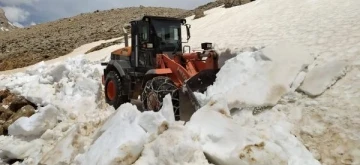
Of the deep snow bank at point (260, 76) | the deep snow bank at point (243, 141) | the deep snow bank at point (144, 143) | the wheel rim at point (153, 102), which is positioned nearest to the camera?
the deep snow bank at point (243, 141)

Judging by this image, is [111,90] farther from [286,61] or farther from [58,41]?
[58,41]

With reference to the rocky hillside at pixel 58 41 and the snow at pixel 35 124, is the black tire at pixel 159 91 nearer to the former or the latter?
the snow at pixel 35 124

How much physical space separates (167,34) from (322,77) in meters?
3.83

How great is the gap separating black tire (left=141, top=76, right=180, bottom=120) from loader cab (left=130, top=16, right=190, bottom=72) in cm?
112

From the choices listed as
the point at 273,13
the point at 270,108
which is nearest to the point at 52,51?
the point at 273,13

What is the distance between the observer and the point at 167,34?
8836mm

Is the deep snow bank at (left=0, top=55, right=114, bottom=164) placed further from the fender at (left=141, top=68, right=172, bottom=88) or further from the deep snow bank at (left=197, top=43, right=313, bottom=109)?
the deep snow bank at (left=197, top=43, right=313, bottom=109)

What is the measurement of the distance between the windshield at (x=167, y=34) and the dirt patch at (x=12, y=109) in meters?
3.70

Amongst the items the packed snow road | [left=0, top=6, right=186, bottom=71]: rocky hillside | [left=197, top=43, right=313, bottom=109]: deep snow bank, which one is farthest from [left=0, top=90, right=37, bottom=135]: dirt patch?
[left=0, top=6, right=186, bottom=71]: rocky hillside

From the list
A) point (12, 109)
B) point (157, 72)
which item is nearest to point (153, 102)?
point (157, 72)

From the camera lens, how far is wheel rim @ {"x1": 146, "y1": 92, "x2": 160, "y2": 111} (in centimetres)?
743

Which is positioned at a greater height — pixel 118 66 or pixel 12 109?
pixel 118 66

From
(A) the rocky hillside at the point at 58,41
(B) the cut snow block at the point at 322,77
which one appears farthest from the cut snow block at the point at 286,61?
(A) the rocky hillside at the point at 58,41

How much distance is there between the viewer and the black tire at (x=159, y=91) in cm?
724
